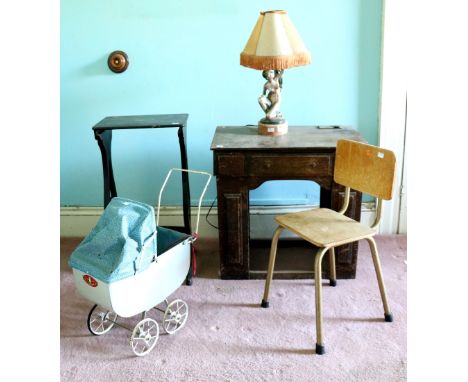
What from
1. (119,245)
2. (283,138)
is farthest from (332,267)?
(119,245)

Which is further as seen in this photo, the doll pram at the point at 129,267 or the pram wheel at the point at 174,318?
the pram wheel at the point at 174,318

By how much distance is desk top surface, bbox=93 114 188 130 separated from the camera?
92.5 inches

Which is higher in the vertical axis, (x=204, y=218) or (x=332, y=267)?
(x=204, y=218)

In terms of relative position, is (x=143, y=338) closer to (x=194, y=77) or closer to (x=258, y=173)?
(x=258, y=173)

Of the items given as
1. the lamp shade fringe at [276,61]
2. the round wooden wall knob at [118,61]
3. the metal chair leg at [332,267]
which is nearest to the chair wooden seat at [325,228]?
the metal chair leg at [332,267]

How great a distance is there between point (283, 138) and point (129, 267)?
3.45 ft

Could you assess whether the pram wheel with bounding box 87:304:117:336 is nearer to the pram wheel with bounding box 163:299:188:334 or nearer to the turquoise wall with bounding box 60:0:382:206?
the pram wheel with bounding box 163:299:188:334

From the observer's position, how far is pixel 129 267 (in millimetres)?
1935

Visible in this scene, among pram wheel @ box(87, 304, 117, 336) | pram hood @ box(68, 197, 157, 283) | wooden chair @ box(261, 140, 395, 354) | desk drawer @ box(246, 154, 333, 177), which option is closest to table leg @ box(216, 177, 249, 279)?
desk drawer @ box(246, 154, 333, 177)

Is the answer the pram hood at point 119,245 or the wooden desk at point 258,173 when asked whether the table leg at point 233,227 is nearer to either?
the wooden desk at point 258,173

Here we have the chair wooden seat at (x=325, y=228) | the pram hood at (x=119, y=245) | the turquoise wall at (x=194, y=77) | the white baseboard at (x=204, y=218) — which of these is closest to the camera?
the pram hood at (x=119, y=245)

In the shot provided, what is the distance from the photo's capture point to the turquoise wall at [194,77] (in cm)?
279
